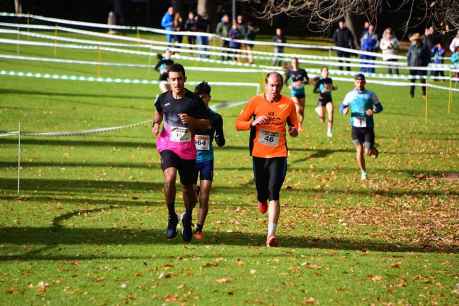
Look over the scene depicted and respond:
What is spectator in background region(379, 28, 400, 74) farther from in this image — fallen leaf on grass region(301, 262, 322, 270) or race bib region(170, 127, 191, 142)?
fallen leaf on grass region(301, 262, 322, 270)

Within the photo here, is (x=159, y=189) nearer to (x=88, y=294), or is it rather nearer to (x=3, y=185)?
(x=3, y=185)

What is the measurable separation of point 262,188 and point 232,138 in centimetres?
1305

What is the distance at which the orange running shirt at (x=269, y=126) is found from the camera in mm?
11750

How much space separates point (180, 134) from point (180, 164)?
362mm

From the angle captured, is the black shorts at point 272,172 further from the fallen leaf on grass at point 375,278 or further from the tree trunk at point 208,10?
the tree trunk at point 208,10

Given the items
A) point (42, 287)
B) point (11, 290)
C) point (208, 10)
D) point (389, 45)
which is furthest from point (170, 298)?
point (208, 10)

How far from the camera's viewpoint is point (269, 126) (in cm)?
1175

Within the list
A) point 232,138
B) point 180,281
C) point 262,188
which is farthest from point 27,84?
point 180,281

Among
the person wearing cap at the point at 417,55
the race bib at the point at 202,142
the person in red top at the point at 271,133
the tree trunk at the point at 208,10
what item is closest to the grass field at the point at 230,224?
the person in red top at the point at 271,133

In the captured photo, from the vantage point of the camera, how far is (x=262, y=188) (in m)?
12.1

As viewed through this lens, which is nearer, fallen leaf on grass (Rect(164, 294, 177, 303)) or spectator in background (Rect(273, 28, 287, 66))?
fallen leaf on grass (Rect(164, 294, 177, 303))

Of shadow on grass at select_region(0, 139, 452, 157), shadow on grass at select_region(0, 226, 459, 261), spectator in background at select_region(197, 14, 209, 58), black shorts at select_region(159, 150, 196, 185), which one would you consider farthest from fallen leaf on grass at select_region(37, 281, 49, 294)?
spectator in background at select_region(197, 14, 209, 58)

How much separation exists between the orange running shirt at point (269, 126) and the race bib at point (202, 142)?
16.4 inches

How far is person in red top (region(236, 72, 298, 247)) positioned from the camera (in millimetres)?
11688
